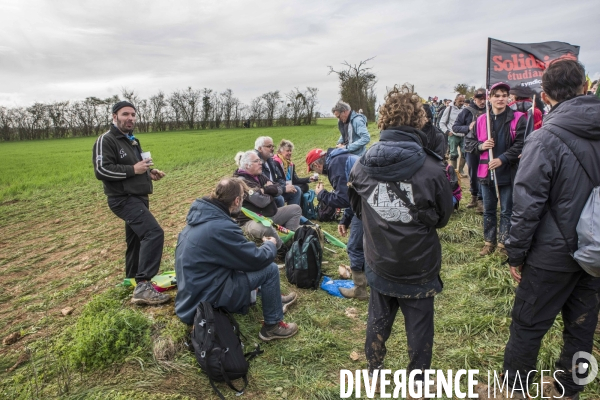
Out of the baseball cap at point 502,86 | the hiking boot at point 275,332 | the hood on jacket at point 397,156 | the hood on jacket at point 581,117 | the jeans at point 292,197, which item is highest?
the baseball cap at point 502,86

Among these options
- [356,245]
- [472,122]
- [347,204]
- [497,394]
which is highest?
[472,122]

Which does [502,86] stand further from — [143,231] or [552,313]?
[143,231]

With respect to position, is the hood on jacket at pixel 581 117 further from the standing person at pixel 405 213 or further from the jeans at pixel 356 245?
the jeans at pixel 356 245

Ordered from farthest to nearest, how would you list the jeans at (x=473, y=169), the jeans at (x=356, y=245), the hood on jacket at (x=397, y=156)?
the jeans at (x=473, y=169) → the jeans at (x=356, y=245) → the hood on jacket at (x=397, y=156)

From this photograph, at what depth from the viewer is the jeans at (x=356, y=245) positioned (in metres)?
3.81

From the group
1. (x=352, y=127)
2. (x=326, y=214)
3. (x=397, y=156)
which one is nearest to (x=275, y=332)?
(x=397, y=156)

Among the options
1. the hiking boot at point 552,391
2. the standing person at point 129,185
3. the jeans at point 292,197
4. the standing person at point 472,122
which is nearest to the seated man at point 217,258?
the standing person at point 129,185

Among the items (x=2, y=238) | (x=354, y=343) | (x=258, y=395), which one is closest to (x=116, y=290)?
(x=258, y=395)

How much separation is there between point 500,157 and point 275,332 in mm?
3486

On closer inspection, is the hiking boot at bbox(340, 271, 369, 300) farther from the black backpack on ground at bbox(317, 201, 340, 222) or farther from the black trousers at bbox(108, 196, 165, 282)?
the black backpack on ground at bbox(317, 201, 340, 222)

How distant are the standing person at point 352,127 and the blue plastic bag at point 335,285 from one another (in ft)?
8.48

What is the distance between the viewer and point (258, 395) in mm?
2777

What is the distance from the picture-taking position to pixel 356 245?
154 inches

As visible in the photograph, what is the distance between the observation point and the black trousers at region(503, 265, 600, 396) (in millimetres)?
2312
